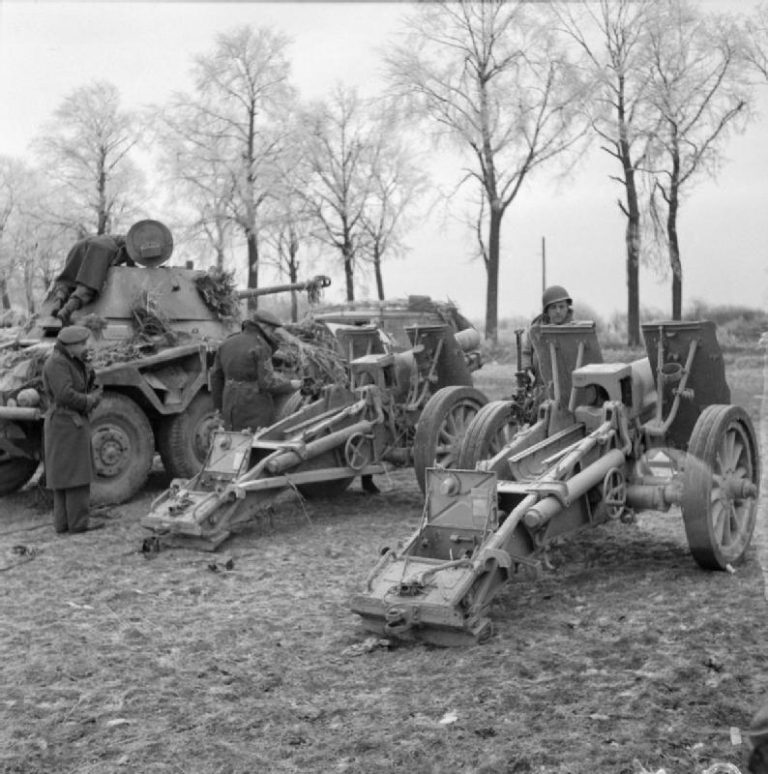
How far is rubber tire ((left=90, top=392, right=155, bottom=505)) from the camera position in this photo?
29.6 feet


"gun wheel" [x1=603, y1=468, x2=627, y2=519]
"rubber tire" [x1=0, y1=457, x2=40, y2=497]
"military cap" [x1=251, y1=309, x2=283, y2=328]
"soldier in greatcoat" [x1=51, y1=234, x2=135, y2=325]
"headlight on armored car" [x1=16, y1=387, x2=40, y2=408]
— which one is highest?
"soldier in greatcoat" [x1=51, y1=234, x2=135, y2=325]

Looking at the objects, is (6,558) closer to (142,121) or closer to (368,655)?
(368,655)

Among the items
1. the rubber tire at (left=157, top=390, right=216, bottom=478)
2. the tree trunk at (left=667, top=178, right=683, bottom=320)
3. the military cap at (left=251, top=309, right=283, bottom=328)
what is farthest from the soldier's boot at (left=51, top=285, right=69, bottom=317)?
the tree trunk at (left=667, top=178, right=683, bottom=320)

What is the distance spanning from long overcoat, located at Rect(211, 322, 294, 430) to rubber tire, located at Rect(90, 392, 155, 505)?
3.52ft

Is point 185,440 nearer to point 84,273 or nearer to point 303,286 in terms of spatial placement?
point 84,273

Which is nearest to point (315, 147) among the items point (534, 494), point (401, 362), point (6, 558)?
point (401, 362)

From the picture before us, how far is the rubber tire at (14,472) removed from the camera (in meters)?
9.62

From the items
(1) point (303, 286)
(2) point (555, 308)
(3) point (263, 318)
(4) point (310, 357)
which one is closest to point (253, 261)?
(1) point (303, 286)

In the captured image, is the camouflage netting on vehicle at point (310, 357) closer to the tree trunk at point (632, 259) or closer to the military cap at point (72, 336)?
the military cap at point (72, 336)

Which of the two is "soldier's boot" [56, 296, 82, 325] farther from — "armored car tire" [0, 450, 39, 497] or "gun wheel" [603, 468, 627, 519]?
"gun wheel" [603, 468, 627, 519]

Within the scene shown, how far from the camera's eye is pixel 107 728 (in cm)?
418

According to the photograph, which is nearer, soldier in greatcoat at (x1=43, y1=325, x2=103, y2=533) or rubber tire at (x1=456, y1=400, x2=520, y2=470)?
rubber tire at (x1=456, y1=400, x2=520, y2=470)

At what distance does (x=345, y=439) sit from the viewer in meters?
8.27

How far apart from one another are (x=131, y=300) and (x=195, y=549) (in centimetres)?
383
